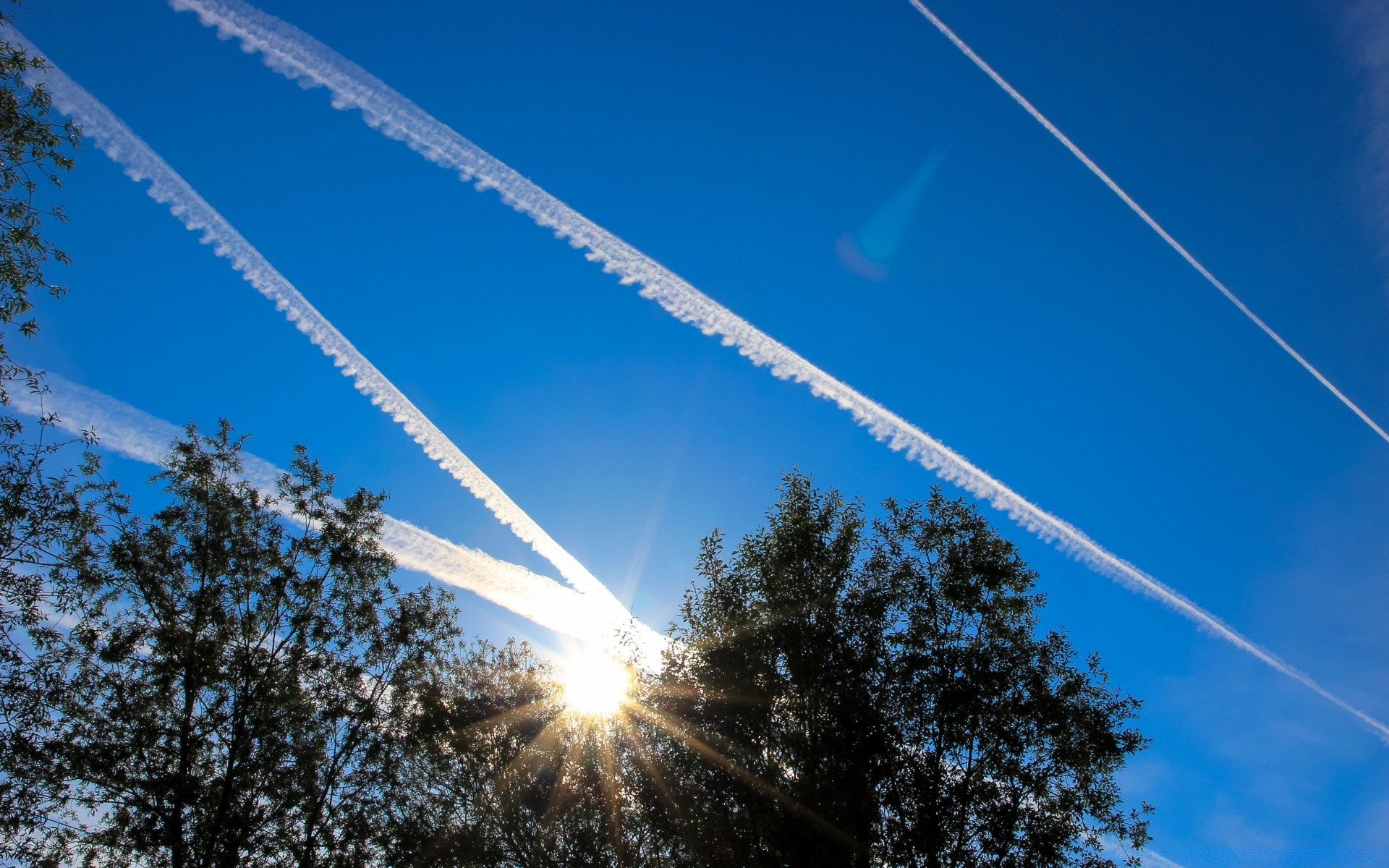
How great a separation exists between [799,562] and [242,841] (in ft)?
77.3

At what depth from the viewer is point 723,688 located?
23.1 metres

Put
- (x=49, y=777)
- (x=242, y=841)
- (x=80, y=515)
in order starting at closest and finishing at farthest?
(x=80, y=515)
(x=49, y=777)
(x=242, y=841)

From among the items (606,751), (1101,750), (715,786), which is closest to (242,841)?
(606,751)

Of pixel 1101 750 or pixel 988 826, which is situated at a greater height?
pixel 1101 750

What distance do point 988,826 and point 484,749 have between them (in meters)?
20.1

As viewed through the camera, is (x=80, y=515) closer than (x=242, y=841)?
Yes

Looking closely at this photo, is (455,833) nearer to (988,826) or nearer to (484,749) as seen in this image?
(484,749)

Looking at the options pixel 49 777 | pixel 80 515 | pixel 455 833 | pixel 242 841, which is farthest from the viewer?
pixel 455 833

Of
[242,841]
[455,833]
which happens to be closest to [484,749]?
[455,833]

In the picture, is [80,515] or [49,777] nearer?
[80,515]

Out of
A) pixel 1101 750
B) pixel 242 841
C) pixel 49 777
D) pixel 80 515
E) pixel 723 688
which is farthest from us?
pixel 242 841

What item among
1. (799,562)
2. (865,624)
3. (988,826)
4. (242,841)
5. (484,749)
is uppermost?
(799,562)

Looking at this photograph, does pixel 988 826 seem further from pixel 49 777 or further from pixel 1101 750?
pixel 49 777

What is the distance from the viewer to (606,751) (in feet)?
84.5
